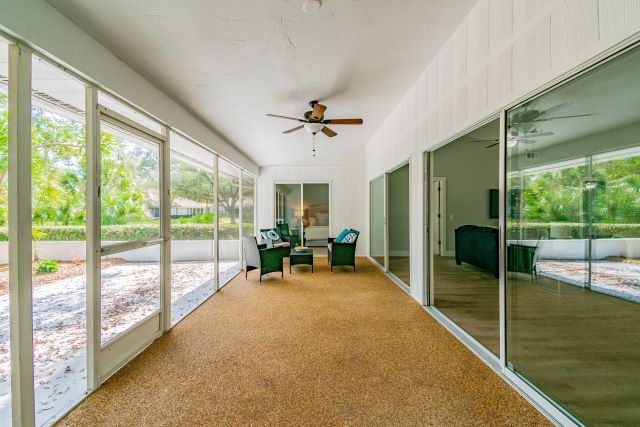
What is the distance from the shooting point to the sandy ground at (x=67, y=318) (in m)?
1.65

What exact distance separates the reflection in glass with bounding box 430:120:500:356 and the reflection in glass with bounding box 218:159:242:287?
12.2 ft

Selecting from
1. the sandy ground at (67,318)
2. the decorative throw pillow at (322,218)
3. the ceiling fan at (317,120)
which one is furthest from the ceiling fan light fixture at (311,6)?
the decorative throw pillow at (322,218)

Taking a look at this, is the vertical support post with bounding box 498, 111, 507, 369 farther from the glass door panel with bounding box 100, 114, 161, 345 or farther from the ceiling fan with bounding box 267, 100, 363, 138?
the glass door panel with bounding box 100, 114, 161, 345

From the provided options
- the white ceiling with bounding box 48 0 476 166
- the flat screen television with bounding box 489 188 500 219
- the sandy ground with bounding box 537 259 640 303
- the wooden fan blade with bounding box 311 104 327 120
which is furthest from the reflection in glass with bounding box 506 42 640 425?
the flat screen television with bounding box 489 188 500 219

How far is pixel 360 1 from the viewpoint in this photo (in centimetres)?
183

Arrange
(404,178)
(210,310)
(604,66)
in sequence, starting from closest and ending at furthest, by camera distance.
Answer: (604,66), (210,310), (404,178)

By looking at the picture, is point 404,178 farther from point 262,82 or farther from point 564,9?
point 564,9

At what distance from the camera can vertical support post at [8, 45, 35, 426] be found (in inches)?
54.2

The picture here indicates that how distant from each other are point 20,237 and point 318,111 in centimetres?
290

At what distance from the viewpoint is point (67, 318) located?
2.45m

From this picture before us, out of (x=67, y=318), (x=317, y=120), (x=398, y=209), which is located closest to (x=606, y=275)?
(x=317, y=120)

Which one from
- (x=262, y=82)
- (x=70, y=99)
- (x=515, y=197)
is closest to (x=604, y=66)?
(x=515, y=197)

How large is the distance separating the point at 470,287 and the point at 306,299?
2607mm

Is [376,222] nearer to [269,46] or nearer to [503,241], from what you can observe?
[503,241]
